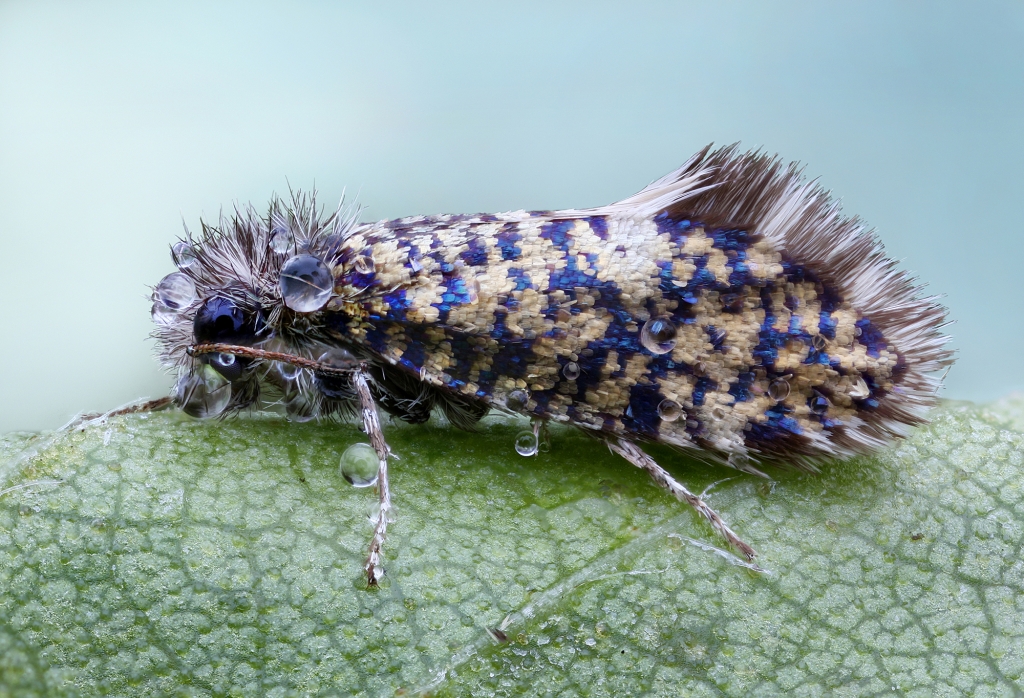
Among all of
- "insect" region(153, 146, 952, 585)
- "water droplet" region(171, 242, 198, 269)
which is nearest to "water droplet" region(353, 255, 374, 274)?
"insect" region(153, 146, 952, 585)

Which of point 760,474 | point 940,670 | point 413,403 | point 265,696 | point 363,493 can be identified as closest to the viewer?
point 265,696

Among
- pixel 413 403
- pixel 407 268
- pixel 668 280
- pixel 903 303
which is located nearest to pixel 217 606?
pixel 413 403

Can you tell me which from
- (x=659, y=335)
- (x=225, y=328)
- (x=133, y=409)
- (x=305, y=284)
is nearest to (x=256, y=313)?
(x=225, y=328)

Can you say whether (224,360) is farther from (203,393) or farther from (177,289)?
(177,289)

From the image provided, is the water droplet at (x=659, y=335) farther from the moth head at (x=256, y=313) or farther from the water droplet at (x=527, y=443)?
the moth head at (x=256, y=313)

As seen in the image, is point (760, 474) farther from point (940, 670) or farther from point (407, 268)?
point (407, 268)

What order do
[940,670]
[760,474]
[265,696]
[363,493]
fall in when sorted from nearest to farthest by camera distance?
[265,696] → [940,670] → [363,493] → [760,474]

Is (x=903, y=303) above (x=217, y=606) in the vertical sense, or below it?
above
